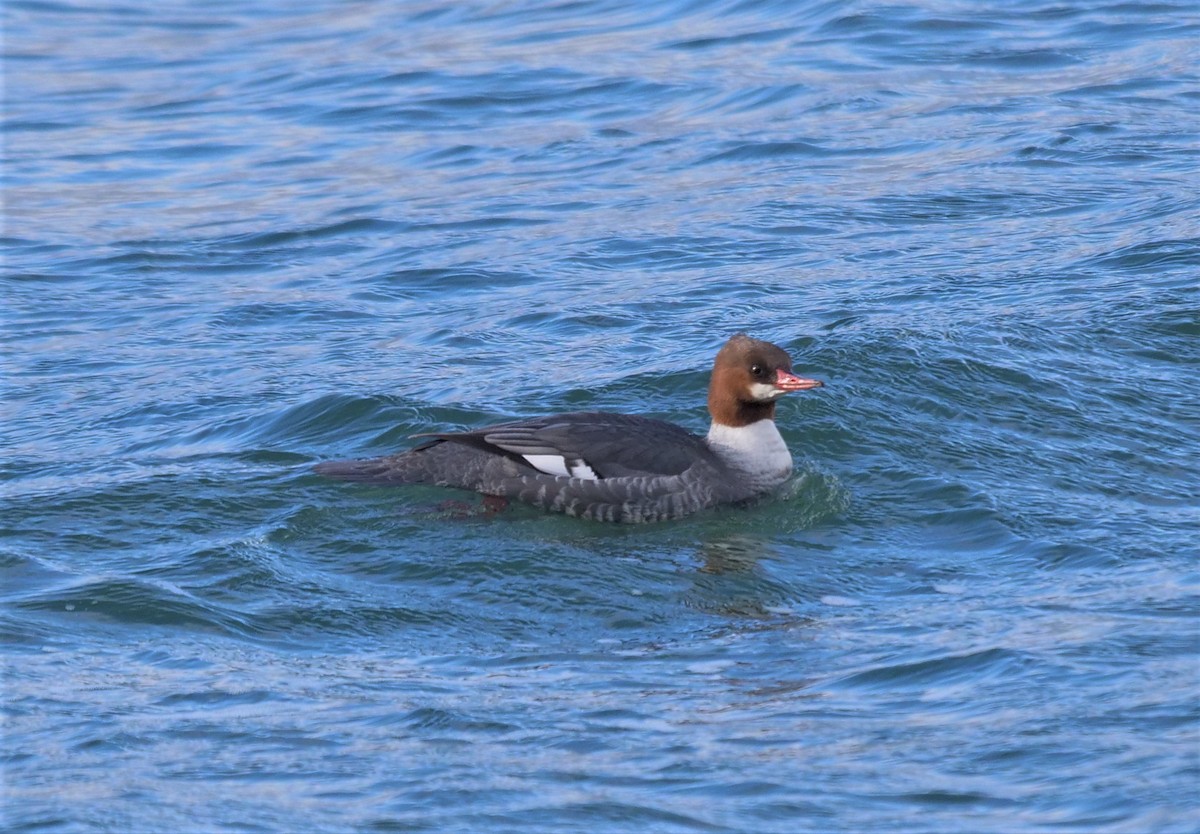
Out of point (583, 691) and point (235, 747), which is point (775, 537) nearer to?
point (583, 691)

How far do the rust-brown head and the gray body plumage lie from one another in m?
0.37

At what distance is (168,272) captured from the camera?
14367 mm

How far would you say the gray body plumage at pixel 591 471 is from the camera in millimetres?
9188

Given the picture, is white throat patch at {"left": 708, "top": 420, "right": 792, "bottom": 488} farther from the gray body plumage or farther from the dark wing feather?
the dark wing feather

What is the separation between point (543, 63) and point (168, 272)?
6.73 m

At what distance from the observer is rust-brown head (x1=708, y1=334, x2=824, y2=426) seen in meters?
9.47

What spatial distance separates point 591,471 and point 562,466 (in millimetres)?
150

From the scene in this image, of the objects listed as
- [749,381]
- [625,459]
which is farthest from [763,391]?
[625,459]

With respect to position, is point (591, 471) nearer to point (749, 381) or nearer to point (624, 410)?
point (749, 381)

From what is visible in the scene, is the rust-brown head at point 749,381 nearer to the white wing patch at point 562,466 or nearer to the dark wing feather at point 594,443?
the dark wing feather at point 594,443

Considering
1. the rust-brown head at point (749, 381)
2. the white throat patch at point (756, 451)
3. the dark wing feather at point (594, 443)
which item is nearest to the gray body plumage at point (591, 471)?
the dark wing feather at point (594, 443)

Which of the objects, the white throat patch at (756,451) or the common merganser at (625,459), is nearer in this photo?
the common merganser at (625,459)

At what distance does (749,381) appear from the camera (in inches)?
376

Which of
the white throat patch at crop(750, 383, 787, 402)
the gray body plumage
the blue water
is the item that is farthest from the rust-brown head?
the blue water
